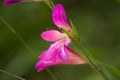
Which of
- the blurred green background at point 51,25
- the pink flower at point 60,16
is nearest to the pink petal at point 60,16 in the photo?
the pink flower at point 60,16

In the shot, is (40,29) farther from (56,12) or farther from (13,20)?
(56,12)

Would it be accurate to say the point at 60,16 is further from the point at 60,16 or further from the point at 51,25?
the point at 51,25

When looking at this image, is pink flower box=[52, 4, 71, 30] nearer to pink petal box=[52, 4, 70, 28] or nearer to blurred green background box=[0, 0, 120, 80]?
pink petal box=[52, 4, 70, 28]

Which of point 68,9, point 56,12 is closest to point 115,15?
point 68,9

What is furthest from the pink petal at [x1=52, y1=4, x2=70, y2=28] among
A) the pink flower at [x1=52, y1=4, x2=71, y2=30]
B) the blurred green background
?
the blurred green background

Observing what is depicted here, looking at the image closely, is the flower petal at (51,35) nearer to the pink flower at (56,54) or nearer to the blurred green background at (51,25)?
the pink flower at (56,54)

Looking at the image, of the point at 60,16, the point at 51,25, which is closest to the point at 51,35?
the point at 60,16
